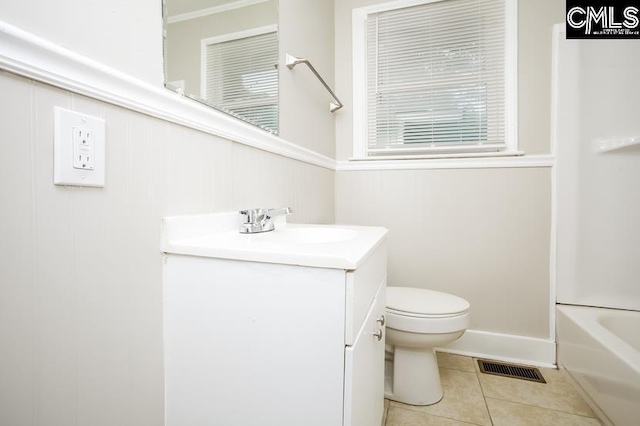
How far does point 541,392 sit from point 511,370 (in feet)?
0.64

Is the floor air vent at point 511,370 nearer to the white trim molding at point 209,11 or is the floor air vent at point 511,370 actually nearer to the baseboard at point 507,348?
the baseboard at point 507,348

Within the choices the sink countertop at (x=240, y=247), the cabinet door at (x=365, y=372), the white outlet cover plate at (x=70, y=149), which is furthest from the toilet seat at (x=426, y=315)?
the white outlet cover plate at (x=70, y=149)

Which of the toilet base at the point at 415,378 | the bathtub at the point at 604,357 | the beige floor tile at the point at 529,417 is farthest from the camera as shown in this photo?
the toilet base at the point at 415,378

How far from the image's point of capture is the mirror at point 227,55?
746 mm

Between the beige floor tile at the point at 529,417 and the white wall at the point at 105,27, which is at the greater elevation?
the white wall at the point at 105,27

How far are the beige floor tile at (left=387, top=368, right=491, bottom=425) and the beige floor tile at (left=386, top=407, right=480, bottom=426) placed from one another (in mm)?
23

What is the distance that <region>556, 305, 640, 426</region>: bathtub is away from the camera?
96cm

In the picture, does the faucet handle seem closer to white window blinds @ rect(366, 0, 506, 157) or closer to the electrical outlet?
the electrical outlet

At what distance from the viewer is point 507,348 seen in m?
1.67

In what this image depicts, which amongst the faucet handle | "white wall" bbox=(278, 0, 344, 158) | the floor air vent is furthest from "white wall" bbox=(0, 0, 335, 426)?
the floor air vent

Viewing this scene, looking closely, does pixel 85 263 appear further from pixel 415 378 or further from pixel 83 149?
pixel 415 378

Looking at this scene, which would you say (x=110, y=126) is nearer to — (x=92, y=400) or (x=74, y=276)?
(x=74, y=276)

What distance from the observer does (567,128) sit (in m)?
1.56

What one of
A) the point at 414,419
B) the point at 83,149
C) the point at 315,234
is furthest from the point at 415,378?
the point at 83,149
